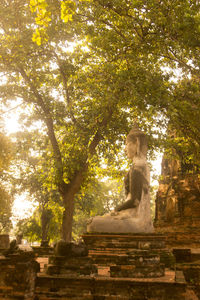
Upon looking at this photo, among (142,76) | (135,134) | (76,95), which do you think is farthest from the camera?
(76,95)

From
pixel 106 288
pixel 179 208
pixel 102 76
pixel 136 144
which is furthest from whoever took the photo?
pixel 179 208

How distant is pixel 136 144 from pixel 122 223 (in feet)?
7.32

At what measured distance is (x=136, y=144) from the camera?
714cm

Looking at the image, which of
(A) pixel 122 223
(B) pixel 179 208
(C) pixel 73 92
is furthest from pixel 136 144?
(B) pixel 179 208

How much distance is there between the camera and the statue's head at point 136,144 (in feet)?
23.0

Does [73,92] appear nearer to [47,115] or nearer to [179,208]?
[47,115]

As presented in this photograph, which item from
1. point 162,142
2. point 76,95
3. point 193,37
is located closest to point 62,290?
point 193,37

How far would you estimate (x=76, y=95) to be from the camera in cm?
1201

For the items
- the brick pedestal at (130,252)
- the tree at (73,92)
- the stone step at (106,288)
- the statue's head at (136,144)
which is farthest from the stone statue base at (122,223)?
the tree at (73,92)

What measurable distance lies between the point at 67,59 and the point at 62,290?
10.3 meters

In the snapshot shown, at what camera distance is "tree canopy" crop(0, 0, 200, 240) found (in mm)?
8812

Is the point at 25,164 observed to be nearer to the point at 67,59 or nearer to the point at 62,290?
the point at 67,59

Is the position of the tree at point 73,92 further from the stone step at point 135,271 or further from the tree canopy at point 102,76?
the stone step at point 135,271

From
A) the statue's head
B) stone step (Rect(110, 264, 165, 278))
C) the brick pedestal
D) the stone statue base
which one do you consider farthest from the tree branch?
stone step (Rect(110, 264, 165, 278))
